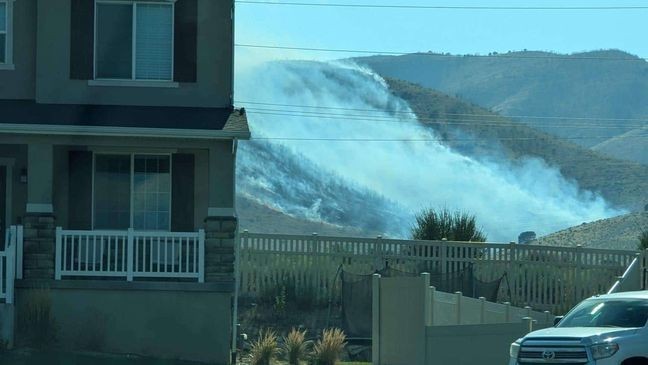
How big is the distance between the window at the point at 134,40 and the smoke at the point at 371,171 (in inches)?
1766

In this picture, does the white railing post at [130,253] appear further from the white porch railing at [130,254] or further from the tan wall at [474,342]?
the tan wall at [474,342]

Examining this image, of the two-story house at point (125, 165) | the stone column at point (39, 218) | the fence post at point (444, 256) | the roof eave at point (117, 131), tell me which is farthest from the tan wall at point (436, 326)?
the stone column at point (39, 218)

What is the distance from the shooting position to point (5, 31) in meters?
22.8

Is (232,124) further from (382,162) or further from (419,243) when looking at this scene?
(382,162)

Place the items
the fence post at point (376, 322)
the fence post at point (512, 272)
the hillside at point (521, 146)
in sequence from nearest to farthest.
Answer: the fence post at point (376, 322) → the fence post at point (512, 272) → the hillside at point (521, 146)

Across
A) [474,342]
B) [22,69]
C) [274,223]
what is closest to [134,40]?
[22,69]

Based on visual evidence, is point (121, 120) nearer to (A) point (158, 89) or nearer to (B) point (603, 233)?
(A) point (158, 89)

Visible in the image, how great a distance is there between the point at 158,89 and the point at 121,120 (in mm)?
1335

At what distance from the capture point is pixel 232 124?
21531mm

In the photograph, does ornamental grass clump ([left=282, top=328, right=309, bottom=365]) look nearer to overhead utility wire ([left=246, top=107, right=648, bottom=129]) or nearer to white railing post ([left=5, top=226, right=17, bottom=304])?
white railing post ([left=5, top=226, right=17, bottom=304])

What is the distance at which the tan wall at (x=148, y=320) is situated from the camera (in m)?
20.8

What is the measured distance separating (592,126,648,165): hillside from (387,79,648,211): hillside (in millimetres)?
23375

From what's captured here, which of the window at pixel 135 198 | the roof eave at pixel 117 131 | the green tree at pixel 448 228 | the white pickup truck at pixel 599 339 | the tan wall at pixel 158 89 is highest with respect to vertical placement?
the tan wall at pixel 158 89

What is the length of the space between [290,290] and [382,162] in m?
55.0
